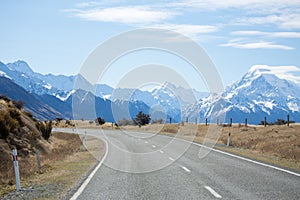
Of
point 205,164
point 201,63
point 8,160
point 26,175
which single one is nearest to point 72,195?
point 26,175

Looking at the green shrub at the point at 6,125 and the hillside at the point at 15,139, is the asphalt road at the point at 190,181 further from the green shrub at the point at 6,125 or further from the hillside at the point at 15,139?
the green shrub at the point at 6,125

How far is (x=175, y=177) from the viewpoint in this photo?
50.4 feet

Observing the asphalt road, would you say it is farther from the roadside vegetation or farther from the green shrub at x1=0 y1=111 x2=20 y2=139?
the green shrub at x1=0 y1=111 x2=20 y2=139

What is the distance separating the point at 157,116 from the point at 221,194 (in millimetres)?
96097

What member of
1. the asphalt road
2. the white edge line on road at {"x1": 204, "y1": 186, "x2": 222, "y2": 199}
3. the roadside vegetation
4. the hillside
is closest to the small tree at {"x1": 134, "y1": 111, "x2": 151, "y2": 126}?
the hillside

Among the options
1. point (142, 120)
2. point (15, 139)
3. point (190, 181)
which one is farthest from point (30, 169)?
point (142, 120)

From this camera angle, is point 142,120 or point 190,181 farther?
point 142,120

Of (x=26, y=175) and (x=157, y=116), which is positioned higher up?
(x=157, y=116)

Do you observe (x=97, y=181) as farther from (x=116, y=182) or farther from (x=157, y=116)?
(x=157, y=116)

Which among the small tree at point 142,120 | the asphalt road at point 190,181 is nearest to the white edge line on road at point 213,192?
the asphalt road at point 190,181

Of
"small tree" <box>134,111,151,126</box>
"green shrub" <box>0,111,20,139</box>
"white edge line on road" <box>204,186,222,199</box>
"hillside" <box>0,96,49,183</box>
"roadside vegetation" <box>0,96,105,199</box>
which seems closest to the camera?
"white edge line on road" <box>204,186,222,199</box>

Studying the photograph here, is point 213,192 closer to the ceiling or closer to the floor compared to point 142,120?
closer to the floor

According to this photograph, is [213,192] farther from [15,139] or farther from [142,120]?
[142,120]

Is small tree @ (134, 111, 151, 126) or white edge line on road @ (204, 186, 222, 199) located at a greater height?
small tree @ (134, 111, 151, 126)
